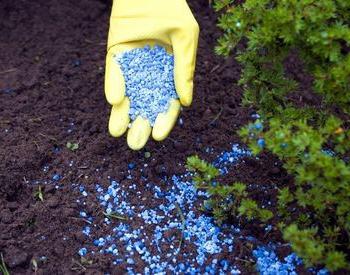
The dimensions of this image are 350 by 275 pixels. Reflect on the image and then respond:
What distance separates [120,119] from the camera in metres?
2.48

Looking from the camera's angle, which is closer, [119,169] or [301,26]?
[301,26]

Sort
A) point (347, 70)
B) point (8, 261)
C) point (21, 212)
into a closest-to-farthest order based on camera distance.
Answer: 1. point (347, 70)
2. point (8, 261)
3. point (21, 212)

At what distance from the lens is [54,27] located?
331 cm

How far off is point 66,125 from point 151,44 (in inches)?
21.9

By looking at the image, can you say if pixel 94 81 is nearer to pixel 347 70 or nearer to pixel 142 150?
pixel 142 150

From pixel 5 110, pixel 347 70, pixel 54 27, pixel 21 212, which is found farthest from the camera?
pixel 54 27

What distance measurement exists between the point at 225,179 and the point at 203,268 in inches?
17.2

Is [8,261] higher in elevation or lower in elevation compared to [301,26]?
lower

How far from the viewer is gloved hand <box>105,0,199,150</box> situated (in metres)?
2.40

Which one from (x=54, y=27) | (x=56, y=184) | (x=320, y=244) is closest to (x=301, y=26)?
(x=320, y=244)

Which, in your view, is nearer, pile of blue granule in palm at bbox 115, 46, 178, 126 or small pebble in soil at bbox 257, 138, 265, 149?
small pebble in soil at bbox 257, 138, 265, 149

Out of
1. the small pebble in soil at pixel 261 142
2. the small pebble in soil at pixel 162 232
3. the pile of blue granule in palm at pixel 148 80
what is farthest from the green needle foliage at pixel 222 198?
the pile of blue granule in palm at pixel 148 80

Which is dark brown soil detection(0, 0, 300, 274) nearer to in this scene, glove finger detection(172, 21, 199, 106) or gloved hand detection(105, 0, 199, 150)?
gloved hand detection(105, 0, 199, 150)

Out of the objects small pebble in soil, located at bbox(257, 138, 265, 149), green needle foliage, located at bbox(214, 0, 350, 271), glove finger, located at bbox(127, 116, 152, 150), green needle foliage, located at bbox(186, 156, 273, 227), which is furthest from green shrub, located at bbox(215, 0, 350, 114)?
glove finger, located at bbox(127, 116, 152, 150)
